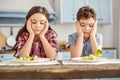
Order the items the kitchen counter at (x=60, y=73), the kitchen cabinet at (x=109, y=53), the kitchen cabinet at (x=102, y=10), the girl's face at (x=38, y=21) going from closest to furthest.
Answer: the kitchen counter at (x=60, y=73) < the girl's face at (x=38, y=21) < the kitchen cabinet at (x=109, y=53) < the kitchen cabinet at (x=102, y=10)

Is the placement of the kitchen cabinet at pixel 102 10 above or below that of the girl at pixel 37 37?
above

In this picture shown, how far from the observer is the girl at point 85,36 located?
1.84 metres

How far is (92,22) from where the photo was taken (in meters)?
1.84

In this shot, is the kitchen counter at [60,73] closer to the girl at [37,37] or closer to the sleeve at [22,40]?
the girl at [37,37]

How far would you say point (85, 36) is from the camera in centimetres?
203

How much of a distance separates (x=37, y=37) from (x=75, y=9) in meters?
2.39

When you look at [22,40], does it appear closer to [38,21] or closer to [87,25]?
[38,21]

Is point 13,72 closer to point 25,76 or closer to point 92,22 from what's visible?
point 25,76

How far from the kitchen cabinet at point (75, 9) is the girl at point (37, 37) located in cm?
220

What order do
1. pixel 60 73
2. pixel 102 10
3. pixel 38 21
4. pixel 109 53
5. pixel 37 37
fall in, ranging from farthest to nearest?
1. pixel 102 10
2. pixel 109 53
3. pixel 37 37
4. pixel 38 21
5. pixel 60 73

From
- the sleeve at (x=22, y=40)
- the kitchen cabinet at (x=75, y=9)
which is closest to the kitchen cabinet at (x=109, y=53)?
the kitchen cabinet at (x=75, y=9)

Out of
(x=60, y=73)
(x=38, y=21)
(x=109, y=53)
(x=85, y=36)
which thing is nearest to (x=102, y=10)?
(x=109, y=53)

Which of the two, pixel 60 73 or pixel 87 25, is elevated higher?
pixel 87 25

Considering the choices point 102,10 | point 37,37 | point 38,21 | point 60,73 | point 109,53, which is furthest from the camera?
point 102,10
